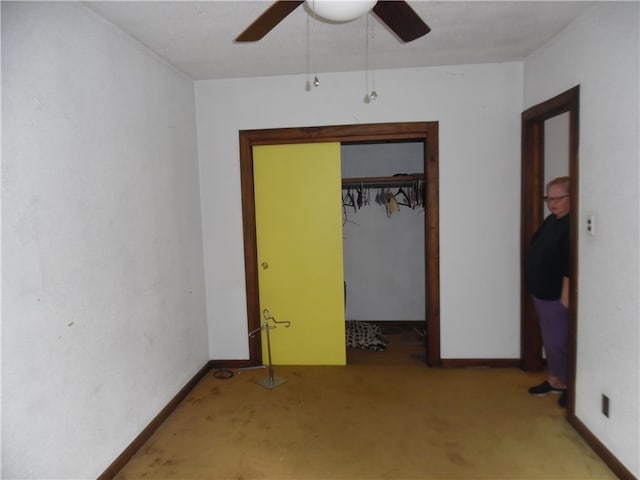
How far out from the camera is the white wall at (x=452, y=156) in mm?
3160

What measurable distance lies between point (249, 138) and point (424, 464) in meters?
2.63

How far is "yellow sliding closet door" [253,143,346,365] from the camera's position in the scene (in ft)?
11.1

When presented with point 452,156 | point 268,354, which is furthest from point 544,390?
point 268,354

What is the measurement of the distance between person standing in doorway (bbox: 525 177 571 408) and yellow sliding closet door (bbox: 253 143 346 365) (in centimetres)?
148

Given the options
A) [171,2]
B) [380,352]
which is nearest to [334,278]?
[380,352]

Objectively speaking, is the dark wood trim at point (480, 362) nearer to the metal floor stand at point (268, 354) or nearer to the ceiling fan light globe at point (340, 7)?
the metal floor stand at point (268, 354)

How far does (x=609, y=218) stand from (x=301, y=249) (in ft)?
7.09

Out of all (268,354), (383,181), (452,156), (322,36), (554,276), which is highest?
(322,36)

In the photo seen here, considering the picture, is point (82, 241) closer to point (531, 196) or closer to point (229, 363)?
point (229, 363)

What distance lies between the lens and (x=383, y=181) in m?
3.94

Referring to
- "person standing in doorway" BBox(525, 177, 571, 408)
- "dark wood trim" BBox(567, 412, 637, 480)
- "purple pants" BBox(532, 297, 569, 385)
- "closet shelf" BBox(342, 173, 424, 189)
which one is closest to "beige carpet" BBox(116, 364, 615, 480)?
"dark wood trim" BBox(567, 412, 637, 480)

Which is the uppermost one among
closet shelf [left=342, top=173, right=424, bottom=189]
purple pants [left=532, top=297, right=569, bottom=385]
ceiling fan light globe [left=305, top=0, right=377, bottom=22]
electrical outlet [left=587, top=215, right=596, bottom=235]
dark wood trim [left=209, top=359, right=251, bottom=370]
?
ceiling fan light globe [left=305, top=0, right=377, bottom=22]

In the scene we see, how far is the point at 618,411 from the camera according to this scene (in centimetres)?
202

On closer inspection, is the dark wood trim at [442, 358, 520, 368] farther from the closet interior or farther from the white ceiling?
the white ceiling
